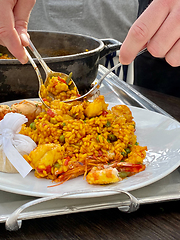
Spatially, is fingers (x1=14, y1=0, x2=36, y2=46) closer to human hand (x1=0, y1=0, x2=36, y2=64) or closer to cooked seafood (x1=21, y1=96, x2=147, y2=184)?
human hand (x1=0, y1=0, x2=36, y2=64)

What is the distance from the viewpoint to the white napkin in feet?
3.78

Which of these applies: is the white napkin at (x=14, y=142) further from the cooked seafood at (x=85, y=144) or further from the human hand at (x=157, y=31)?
the human hand at (x=157, y=31)

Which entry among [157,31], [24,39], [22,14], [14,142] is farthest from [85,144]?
[22,14]

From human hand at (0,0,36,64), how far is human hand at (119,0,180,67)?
0.62 m

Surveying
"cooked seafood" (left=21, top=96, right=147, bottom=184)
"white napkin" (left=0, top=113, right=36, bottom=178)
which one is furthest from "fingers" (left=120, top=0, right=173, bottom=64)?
"white napkin" (left=0, top=113, right=36, bottom=178)

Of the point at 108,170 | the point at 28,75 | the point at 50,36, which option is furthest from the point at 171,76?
the point at 108,170

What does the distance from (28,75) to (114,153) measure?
0.87 metres

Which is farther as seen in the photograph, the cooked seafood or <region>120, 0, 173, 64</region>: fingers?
the cooked seafood

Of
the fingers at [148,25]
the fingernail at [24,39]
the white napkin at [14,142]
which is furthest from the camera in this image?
the fingernail at [24,39]

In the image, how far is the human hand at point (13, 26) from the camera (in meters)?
1.38

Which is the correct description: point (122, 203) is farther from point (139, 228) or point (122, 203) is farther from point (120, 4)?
point (120, 4)

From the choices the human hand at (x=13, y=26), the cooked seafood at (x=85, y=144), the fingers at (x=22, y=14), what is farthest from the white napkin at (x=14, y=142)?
the fingers at (x=22, y=14)

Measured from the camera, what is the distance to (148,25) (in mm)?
1045

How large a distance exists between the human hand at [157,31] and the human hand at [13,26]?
62 cm
